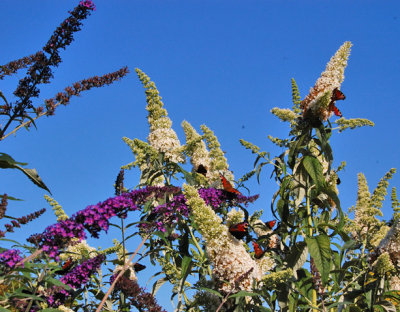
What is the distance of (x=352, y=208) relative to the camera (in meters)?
6.29

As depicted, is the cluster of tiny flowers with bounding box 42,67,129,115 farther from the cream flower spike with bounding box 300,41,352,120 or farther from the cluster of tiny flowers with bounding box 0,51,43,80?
the cream flower spike with bounding box 300,41,352,120

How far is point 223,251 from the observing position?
141 inches

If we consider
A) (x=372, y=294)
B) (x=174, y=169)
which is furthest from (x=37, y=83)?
(x=372, y=294)

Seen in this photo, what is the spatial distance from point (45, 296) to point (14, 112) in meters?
1.44

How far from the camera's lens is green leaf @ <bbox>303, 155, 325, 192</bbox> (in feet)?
14.0

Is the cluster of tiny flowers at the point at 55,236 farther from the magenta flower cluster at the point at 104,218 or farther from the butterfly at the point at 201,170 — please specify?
the butterfly at the point at 201,170

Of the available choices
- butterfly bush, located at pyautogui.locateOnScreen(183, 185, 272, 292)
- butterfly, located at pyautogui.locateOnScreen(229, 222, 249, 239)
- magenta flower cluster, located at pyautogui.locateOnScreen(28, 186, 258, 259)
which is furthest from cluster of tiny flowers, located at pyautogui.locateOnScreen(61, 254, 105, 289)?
butterfly, located at pyautogui.locateOnScreen(229, 222, 249, 239)

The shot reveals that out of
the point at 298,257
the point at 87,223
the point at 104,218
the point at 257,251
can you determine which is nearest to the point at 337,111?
the point at 298,257

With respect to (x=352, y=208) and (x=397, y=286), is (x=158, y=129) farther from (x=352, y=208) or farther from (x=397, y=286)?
(x=397, y=286)

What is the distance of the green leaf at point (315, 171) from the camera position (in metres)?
4.27

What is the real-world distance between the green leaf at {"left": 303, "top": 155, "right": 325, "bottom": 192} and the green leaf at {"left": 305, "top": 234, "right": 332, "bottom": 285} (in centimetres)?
53

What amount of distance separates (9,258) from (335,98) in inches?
149

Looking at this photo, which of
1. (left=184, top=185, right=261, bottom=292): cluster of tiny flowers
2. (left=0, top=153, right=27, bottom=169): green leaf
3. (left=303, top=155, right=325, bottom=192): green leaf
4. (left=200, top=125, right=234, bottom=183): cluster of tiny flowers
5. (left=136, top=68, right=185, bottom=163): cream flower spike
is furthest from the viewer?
(left=200, top=125, right=234, bottom=183): cluster of tiny flowers

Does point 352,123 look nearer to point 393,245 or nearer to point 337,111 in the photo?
point 337,111
